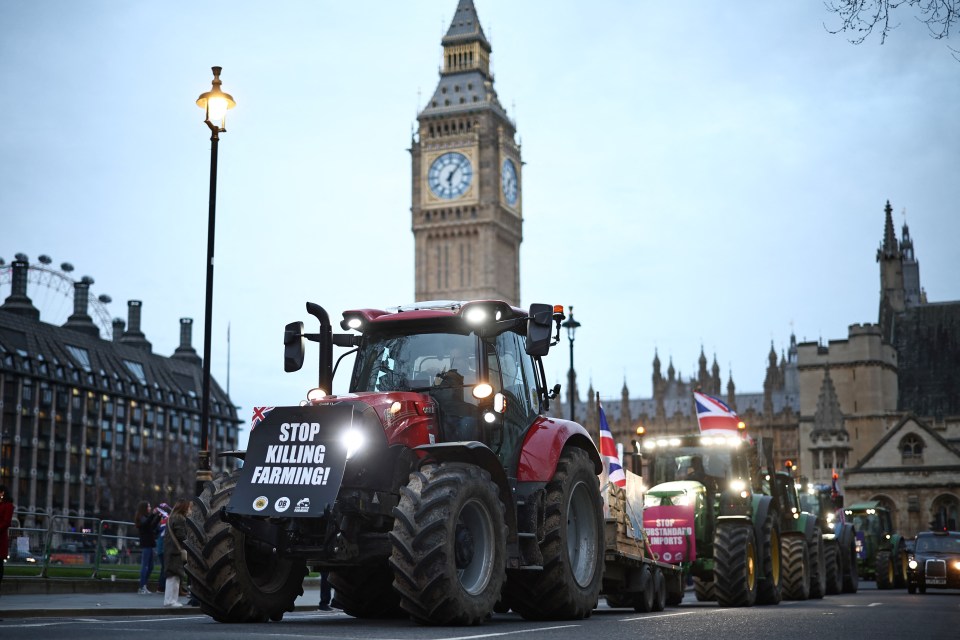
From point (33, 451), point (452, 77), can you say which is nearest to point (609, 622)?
point (33, 451)

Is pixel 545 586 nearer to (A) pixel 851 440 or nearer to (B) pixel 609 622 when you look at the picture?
(B) pixel 609 622

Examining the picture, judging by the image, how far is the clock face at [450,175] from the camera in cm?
13662

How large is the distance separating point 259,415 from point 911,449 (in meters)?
58.7

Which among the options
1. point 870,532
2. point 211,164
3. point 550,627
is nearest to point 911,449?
point 870,532

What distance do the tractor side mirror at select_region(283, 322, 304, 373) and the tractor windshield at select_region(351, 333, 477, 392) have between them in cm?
68

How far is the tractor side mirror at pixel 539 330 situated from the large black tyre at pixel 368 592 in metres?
2.73

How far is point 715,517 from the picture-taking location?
19.7 meters

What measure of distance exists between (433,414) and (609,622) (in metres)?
2.61

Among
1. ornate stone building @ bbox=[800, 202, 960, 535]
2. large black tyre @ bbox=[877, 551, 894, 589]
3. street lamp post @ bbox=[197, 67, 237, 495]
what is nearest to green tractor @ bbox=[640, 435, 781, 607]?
street lamp post @ bbox=[197, 67, 237, 495]

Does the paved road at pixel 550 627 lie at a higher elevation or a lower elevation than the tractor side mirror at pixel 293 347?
lower

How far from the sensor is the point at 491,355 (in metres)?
11.9

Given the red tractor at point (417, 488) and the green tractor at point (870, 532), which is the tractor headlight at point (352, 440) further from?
the green tractor at point (870, 532)

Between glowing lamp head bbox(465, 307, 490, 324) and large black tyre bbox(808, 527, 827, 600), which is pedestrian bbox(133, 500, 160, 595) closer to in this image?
glowing lamp head bbox(465, 307, 490, 324)

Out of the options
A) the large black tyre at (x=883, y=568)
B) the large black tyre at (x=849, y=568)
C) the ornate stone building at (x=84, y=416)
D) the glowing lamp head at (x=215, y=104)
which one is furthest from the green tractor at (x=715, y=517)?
the ornate stone building at (x=84, y=416)
